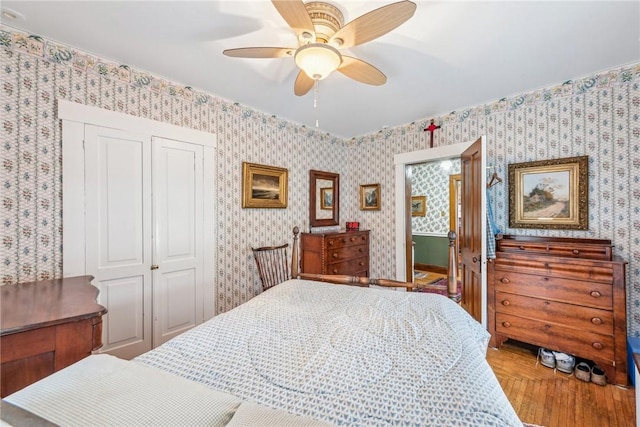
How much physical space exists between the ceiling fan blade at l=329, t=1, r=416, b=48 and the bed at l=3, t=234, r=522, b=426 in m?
1.46

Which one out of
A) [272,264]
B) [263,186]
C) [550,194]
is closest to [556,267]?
[550,194]

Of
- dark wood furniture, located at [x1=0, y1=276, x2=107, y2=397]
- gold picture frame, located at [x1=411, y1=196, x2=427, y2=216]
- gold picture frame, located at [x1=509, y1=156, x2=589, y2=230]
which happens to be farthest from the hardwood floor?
gold picture frame, located at [x1=411, y1=196, x2=427, y2=216]

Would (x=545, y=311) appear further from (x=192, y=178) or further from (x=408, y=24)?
(x=192, y=178)

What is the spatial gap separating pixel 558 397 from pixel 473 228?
1.42 meters

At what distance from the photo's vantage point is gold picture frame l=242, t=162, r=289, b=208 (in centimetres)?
309

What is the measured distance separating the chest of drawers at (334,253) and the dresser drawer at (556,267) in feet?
5.42

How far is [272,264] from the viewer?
3279mm

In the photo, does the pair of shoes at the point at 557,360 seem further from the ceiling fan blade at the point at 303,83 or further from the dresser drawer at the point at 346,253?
the ceiling fan blade at the point at 303,83

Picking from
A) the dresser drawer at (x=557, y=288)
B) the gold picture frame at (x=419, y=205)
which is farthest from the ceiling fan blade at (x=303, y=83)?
the gold picture frame at (x=419, y=205)

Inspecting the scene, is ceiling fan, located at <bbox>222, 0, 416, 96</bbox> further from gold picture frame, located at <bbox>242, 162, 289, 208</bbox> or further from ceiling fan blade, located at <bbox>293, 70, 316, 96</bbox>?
gold picture frame, located at <bbox>242, 162, 289, 208</bbox>

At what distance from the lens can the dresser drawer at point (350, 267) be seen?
11.2 feet

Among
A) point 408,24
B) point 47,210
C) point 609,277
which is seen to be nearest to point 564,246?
point 609,277

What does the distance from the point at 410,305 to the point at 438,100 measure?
2.35m

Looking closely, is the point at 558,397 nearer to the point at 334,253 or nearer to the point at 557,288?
the point at 557,288
